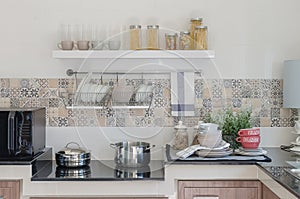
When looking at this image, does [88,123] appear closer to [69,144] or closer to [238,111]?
[69,144]

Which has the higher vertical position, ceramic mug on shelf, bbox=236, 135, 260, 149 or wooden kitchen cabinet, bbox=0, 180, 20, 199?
ceramic mug on shelf, bbox=236, 135, 260, 149

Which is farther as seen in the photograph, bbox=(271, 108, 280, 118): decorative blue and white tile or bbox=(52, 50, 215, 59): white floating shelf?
bbox=(271, 108, 280, 118): decorative blue and white tile

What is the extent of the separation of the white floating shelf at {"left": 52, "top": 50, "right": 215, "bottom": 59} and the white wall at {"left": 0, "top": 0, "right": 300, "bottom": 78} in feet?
0.70

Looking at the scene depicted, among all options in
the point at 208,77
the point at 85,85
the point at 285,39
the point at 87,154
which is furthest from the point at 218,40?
the point at 87,154

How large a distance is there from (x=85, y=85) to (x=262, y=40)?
4.30ft

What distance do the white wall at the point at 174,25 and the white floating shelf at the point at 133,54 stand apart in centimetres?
21

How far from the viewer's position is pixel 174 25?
341cm

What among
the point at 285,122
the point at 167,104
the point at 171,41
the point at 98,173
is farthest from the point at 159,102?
the point at 285,122

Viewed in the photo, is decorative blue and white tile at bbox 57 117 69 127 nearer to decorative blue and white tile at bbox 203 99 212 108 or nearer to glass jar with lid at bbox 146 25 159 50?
glass jar with lid at bbox 146 25 159 50

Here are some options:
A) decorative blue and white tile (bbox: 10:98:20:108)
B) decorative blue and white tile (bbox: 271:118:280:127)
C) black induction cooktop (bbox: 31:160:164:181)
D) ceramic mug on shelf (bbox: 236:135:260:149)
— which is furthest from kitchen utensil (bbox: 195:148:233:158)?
decorative blue and white tile (bbox: 10:98:20:108)

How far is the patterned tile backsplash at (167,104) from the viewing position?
11.2ft

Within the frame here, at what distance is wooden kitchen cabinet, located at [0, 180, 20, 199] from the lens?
279 cm

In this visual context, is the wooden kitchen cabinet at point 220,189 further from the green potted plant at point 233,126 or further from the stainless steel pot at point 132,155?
the green potted plant at point 233,126

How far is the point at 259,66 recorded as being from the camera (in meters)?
3.44
